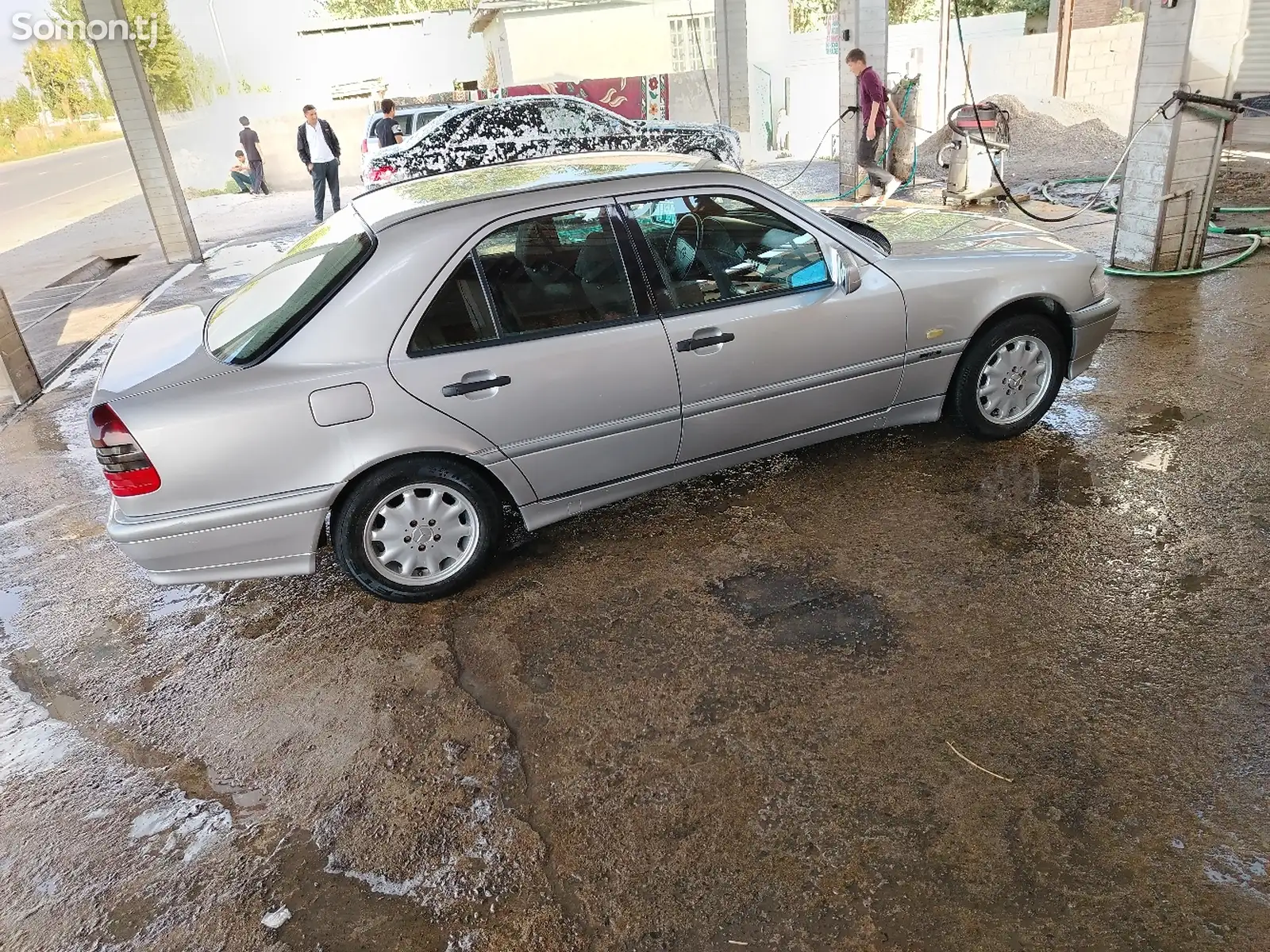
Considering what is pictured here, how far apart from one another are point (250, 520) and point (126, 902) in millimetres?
1306

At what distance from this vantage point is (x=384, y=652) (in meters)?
3.31

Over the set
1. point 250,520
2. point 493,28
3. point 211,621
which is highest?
point 493,28

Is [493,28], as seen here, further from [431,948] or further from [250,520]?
[431,948]

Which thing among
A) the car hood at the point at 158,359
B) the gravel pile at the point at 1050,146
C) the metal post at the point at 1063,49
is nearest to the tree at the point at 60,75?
the gravel pile at the point at 1050,146

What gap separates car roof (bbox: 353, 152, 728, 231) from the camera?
3.50 meters

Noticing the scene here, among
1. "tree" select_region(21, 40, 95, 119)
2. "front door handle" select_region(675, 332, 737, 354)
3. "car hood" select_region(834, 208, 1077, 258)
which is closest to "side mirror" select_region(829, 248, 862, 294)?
"car hood" select_region(834, 208, 1077, 258)

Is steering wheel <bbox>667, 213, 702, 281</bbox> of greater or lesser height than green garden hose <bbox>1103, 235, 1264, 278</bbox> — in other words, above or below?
above

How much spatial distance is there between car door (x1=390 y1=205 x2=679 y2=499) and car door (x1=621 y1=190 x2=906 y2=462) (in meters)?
0.14

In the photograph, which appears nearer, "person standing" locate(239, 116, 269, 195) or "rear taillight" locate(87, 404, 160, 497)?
"rear taillight" locate(87, 404, 160, 497)

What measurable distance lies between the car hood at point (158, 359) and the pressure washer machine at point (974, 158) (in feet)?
30.8

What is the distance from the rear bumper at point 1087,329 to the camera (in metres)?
4.27

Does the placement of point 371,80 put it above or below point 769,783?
above

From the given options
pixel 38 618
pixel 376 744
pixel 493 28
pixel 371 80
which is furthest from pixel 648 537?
pixel 371 80

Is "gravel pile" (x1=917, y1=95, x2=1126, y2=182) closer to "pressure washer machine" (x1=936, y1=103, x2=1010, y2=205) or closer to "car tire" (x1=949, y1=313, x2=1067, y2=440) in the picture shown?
"pressure washer machine" (x1=936, y1=103, x2=1010, y2=205)
